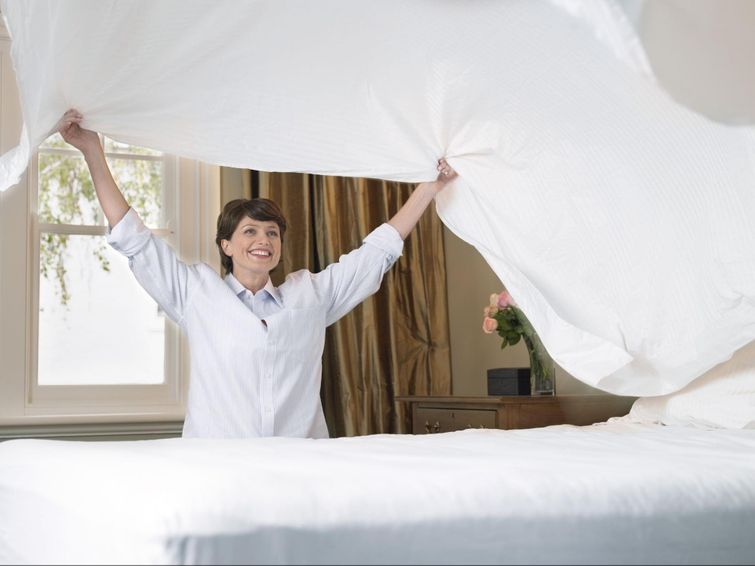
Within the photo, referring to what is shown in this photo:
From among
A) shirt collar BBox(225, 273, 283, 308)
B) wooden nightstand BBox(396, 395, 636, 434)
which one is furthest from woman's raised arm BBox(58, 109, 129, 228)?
wooden nightstand BBox(396, 395, 636, 434)

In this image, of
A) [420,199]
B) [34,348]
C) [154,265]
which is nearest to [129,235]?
[154,265]

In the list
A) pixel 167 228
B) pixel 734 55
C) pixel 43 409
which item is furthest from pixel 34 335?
pixel 734 55

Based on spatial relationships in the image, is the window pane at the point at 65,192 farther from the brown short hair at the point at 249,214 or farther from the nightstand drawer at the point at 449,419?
the nightstand drawer at the point at 449,419

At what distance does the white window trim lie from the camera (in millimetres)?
3531

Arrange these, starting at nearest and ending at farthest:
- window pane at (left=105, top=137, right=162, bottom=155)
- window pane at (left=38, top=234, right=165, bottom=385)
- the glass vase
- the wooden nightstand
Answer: the wooden nightstand
the glass vase
window pane at (left=38, top=234, right=165, bottom=385)
window pane at (left=105, top=137, right=162, bottom=155)

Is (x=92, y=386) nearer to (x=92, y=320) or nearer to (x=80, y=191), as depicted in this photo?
(x=92, y=320)

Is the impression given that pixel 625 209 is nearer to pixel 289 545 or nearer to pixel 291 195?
pixel 289 545

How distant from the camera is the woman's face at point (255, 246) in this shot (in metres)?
2.83

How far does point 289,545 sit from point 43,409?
2.69 m

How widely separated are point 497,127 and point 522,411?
3.68ft

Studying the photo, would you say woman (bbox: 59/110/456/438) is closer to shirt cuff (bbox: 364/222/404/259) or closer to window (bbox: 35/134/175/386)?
shirt cuff (bbox: 364/222/404/259)

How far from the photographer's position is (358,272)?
2852mm

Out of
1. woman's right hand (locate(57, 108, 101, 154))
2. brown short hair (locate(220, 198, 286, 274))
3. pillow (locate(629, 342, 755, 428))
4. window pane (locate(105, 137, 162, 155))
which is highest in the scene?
window pane (locate(105, 137, 162, 155))

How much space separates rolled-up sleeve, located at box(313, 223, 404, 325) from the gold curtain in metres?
1.00
